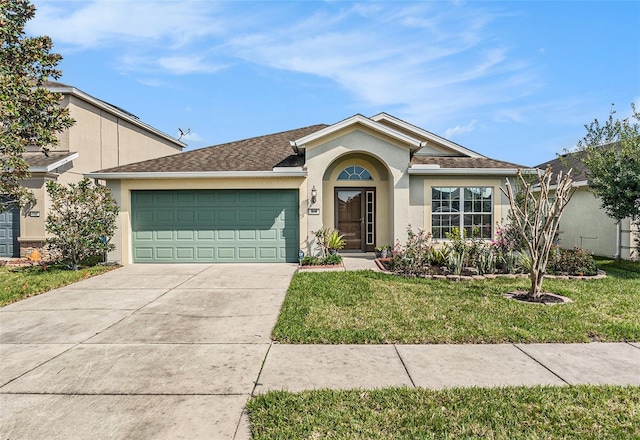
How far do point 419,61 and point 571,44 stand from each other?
416 cm

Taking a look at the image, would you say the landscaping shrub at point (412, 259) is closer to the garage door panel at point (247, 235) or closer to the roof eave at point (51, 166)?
the garage door panel at point (247, 235)

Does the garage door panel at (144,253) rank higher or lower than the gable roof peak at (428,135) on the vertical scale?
lower

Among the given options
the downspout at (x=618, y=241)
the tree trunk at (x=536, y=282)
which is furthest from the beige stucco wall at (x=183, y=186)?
the downspout at (x=618, y=241)

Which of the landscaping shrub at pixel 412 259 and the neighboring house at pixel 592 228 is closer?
the landscaping shrub at pixel 412 259

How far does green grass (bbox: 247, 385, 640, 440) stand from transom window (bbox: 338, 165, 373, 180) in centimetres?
1071

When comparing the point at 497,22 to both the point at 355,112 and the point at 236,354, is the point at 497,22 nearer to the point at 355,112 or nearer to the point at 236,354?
the point at 355,112

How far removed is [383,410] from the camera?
3.25 meters

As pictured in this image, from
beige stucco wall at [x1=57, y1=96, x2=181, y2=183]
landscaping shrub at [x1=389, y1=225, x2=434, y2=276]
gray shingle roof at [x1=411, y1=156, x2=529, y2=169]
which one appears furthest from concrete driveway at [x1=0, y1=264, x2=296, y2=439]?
beige stucco wall at [x1=57, y1=96, x2=181, y2=183]

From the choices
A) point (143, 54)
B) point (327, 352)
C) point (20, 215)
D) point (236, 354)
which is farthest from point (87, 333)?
point (20, 215)

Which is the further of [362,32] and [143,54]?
[143,54]

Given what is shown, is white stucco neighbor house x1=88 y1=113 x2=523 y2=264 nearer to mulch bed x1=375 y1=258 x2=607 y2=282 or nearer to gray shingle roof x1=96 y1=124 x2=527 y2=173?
gray shingle roof x1=96 y1=124 x2=527 y2=173

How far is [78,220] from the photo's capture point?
36.3ft

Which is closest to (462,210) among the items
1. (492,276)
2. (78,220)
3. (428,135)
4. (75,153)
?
(428,135)

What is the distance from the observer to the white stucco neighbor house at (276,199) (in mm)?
12211
